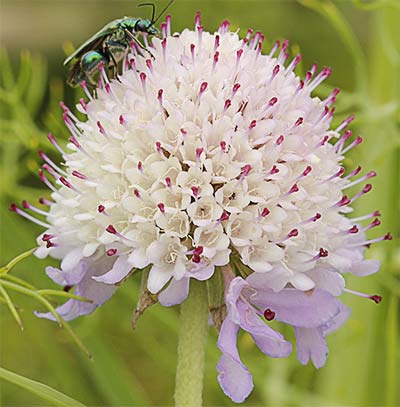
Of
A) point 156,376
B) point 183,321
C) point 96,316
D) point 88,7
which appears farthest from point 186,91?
point 88,7

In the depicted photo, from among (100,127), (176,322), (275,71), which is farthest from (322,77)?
(176,322)

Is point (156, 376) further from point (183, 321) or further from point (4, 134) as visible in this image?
point (183, 321)

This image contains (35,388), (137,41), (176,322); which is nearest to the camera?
(35,388)

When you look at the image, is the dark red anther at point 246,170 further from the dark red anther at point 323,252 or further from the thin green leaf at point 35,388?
the thin green leaf at point 35,388

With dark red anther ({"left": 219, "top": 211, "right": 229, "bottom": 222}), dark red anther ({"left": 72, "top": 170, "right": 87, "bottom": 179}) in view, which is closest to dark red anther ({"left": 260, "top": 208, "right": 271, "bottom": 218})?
dark red anther ({"left": 219, "top": 211, "right": 229, "bottom": 222})

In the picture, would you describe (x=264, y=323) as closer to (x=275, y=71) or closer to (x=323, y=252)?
(x=323, y=252)

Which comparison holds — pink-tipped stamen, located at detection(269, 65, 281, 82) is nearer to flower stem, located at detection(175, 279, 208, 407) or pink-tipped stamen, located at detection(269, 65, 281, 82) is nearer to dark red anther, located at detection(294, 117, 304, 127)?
dark red anther, located at detection(294, 117, 304, 127)

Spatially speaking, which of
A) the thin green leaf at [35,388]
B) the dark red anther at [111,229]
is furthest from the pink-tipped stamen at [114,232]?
the thin green leaf at [35,388]
